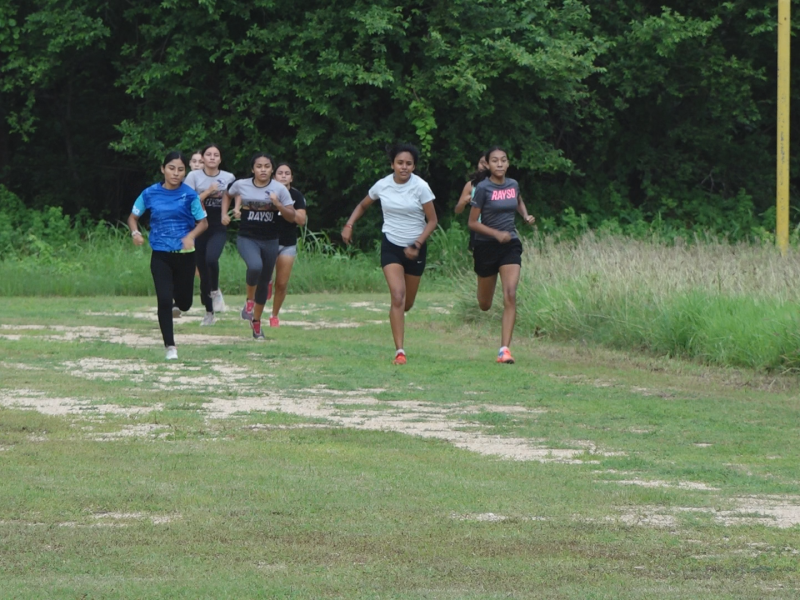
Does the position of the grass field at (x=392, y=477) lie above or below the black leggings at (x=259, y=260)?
below

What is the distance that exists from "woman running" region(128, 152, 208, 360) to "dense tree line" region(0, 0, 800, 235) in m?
14.9

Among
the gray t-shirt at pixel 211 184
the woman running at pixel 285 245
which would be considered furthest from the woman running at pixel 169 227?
the gray t-shirt at pixel 211 184

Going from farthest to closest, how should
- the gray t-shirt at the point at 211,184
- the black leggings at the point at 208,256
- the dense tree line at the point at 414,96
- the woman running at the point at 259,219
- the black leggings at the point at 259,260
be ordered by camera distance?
the dense tree line at the point at 414,96 → the black leggings at the point at 208,256 → the gray t-shirt at the point at 211,184 → the black leggings at the point at 259,260 → the woman running at the point at 259,219

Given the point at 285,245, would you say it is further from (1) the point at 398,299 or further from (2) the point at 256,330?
(1) the point at 398,299

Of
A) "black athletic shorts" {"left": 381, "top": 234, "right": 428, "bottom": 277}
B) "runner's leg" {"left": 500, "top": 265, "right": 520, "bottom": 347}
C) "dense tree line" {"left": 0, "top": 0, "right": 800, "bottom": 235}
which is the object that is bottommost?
"runner's leg" {"left": 500, "top": 265, "right": 520, "bottom": 347}

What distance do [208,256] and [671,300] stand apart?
542 centimetres

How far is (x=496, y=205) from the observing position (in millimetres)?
13125

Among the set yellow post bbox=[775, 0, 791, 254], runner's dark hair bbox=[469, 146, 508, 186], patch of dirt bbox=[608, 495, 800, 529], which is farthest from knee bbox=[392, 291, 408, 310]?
yellow post bbox=[775, 0, 791, 254]

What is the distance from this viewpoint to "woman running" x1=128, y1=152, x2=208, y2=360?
12875mm

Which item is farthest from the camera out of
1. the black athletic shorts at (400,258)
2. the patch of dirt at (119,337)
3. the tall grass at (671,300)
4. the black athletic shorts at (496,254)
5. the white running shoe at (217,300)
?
the white running shoe at (217,300)

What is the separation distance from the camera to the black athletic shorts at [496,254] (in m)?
13.2

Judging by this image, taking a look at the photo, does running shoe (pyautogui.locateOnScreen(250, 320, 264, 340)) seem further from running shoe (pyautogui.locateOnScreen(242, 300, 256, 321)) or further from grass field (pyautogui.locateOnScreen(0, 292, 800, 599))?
grass field (pyautogui.locateOnScreen(0, 292, 800, 599))

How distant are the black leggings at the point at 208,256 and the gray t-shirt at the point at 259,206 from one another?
54.3 inches

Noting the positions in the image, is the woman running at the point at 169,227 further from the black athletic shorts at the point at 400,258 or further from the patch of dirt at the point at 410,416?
the patch of dirt at the point at 410,416
